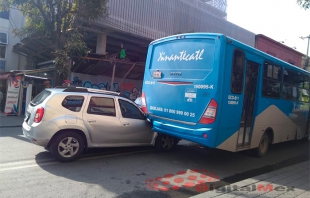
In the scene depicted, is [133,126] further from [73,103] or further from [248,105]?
[248,105]

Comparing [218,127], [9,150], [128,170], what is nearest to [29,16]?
[9,150]

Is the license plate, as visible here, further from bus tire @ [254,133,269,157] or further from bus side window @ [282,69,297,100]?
bus side window @ [282,69,297,100]

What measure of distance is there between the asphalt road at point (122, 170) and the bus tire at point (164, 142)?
175 millimetres

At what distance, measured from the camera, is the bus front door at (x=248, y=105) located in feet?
22.3

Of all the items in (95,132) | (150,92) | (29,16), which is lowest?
(95,132)

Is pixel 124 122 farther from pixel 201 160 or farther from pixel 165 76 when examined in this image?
pixel 201 160

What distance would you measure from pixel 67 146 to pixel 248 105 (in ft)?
15.6

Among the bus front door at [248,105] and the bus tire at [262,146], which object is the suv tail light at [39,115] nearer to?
the bus front door at [248,105]

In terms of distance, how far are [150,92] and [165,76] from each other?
2.34 feet

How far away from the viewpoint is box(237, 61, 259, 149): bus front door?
22.3ft

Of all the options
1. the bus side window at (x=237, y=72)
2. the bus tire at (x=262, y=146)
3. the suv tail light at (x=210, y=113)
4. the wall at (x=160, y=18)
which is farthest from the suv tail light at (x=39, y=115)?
the wall at (x=160, y=18)

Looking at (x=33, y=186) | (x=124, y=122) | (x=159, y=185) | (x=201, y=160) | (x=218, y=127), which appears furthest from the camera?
(x=201, y=160)

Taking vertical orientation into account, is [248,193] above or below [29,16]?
below

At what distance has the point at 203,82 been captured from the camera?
613cm
